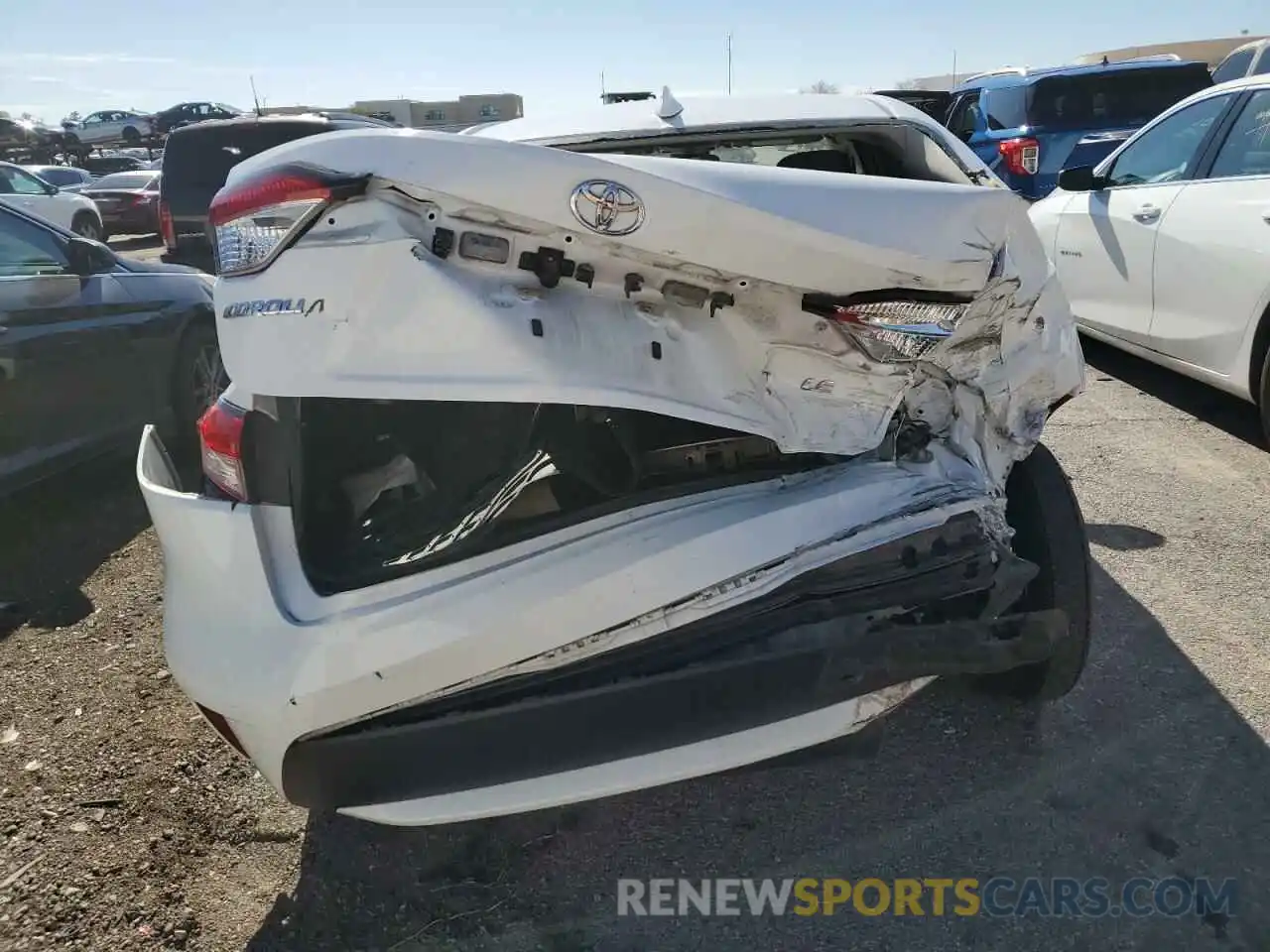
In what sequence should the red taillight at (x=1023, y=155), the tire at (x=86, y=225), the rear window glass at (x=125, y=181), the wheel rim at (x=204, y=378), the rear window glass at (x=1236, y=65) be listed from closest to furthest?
the wheel rim at (x=204, y=378), the red taillight at (x=1023, y=155), the tire at (x=86, y=225), the rear window glass at (x=1236, y=65), the rear window glass at (x=125, y=181)

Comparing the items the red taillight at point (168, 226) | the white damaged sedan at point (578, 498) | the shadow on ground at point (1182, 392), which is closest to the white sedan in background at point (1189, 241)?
the shadow on ground at point (1182, 392)

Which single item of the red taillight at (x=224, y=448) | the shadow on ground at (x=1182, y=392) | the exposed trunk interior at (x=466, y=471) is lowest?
the shadow on ground at (x=1182, y=392)

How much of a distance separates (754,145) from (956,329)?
4.06ft

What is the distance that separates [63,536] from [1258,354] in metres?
5.54

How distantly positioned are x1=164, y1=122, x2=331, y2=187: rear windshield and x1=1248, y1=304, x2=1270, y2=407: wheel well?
684 centimetres

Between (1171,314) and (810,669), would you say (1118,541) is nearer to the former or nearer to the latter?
(1171,314)

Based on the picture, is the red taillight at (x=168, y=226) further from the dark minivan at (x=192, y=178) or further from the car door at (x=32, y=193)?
the car door at (x=32, y=193)

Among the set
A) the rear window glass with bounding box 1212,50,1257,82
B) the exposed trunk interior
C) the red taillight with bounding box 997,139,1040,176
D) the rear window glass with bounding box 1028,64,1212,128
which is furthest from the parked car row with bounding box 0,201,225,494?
the rear window glass with bounding box 1212,50,1257,82

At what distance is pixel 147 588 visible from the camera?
3.74 metres

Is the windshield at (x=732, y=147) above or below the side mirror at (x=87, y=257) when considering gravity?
above

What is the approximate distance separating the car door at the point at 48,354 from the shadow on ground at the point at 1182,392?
5.65m

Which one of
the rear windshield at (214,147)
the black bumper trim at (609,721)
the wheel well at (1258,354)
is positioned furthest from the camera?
the rear windshield at (214,147)

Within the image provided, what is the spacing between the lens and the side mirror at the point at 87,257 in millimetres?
4441

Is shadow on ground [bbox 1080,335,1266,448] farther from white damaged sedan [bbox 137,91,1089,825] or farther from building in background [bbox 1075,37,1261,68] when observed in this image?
building in background [bbox 1075,37,1261,68]
